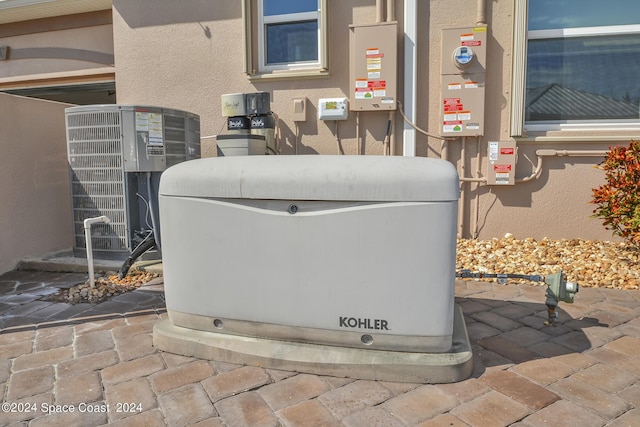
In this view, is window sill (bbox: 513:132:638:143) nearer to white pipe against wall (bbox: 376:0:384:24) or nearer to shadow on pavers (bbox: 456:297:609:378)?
white pipe against wall (bbox: 376:0:384:24)

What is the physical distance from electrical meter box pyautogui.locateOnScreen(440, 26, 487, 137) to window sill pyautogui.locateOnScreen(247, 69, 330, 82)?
1.42 m

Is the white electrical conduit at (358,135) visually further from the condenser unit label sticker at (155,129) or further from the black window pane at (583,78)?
the condenser unit label sticker at (155,129)

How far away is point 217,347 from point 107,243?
103 inches

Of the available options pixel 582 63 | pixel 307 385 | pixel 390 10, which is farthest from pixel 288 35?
pixel 307 385

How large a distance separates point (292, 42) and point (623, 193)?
4.07 meters

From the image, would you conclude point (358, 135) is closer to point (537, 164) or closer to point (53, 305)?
point (537, 164)

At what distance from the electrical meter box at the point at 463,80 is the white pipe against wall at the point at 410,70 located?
33cm

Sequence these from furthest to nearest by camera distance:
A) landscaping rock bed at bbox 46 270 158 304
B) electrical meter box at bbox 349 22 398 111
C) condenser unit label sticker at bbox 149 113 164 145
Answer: electrical meter box at bbox 349 22 398 111 → condenser unit label sticker at bbox 149 113 164 145 → landscaping rock bed at bbox 46 270 158 304

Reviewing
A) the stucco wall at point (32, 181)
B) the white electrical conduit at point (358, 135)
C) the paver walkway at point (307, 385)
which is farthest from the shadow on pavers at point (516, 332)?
the stucco wall at point (32, 181)

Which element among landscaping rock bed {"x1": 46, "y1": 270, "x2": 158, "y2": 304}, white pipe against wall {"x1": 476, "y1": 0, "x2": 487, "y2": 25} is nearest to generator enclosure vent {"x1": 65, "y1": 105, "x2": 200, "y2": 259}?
landscaping rock bed {"x1": 46, "y1": 270, "x2": 158, "y2": 304}

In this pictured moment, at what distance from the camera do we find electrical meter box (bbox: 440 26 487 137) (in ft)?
16.3

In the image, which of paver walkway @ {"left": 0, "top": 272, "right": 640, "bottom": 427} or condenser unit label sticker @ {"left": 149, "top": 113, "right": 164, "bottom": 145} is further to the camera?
condenser unit label sticker @ {"left": 149, "top": 113, "right": 164, "bottom": 145}

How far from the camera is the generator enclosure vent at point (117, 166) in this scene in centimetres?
433

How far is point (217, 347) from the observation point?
2496 millimetres
